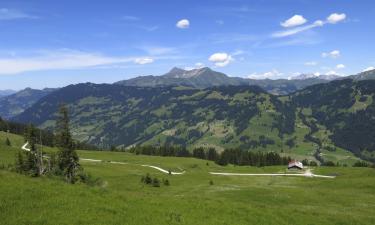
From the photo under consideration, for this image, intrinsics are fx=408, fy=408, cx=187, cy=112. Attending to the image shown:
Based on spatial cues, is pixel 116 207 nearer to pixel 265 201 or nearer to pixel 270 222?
pixel 270 222

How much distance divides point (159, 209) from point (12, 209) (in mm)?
10073

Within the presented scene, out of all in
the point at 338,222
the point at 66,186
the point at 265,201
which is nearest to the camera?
the point at 66,186

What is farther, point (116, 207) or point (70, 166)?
point (70, 166)

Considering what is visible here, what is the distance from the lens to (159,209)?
98.8ft

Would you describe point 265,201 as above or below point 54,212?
below

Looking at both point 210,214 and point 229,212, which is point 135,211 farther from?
point 229,212

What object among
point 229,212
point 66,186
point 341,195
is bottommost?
point 341,195

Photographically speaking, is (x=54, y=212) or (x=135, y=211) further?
(x=135, y=211)

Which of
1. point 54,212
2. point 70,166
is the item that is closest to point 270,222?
point 54,212

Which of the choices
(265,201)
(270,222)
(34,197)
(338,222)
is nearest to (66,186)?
(34,197)

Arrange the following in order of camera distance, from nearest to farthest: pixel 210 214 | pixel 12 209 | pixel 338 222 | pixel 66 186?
pixel 12 209
pixel 210 214
pixel 66 186
pixel 338 222

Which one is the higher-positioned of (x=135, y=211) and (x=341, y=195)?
(x=135, y=211)

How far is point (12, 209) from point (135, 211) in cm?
798

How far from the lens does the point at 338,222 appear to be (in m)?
37.7
